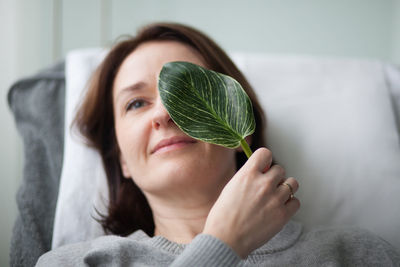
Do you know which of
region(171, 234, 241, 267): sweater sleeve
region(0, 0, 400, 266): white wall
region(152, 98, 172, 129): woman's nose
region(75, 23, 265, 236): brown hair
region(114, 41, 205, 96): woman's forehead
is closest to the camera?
region(171, 234, 241, 267): sweater sleeve

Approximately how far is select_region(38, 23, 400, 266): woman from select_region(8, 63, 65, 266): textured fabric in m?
0.19

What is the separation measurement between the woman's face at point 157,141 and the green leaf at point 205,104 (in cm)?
15

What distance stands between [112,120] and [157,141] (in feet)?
1.18

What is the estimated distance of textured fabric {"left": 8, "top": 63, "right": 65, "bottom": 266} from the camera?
90 cm

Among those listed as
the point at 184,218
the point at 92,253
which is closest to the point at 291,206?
the point at 184,218

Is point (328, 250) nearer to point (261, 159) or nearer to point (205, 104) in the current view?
point (261, 159)

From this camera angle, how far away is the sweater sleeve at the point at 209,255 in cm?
50

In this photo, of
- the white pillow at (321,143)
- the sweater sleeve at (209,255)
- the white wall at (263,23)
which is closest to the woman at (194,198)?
the sweater sleeve at (209,255)

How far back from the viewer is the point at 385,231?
920 mm

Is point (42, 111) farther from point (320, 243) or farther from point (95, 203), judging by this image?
point (320, 243)

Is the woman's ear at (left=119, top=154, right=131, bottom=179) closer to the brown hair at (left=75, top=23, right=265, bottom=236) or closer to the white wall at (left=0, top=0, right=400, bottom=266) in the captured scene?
the brown hair at (left=75, top=23, right=265, bottom=236)

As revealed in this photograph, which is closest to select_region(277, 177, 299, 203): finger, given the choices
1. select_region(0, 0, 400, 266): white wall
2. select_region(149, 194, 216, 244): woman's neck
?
select_region(149, 194, 216, 244): woman's neck

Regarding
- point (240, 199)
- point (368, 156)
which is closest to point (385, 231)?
point (368, 156)

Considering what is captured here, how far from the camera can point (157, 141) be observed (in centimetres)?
71
